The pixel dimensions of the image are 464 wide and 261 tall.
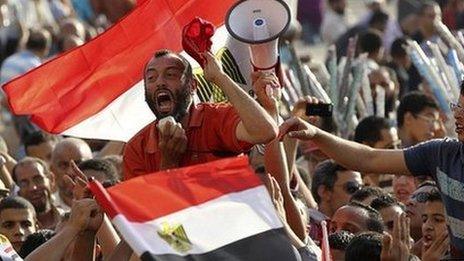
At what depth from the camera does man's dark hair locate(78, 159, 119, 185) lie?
13.0 m

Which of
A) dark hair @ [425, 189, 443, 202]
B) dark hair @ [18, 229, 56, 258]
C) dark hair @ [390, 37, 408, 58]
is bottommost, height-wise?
dark hair @ [390, 37, 408, 58]

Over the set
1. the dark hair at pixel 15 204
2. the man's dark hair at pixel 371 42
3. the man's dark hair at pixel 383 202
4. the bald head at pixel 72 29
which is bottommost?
the man's dark hair at pixel 371 42

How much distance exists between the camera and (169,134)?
391 inches

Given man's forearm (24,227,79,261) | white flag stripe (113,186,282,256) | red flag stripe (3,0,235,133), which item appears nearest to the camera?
white flag stripe (113,186,282,256)

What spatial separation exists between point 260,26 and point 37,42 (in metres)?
9.28

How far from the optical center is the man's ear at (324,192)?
1354 centimetres

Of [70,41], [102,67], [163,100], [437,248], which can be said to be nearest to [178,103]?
[163,100]

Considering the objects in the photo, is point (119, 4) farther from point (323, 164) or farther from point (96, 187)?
point (96, 187)

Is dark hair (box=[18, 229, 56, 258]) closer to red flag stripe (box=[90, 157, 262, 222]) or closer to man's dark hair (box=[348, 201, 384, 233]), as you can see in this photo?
man's dark hair (box=[348, 201, 384, 233])

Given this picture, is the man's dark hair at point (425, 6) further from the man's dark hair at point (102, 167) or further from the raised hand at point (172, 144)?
the raised hand at point (172, 144)

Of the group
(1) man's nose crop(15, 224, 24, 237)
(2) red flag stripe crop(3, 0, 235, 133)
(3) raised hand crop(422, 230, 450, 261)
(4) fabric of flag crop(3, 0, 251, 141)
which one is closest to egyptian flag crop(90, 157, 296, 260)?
(3) raised hand crop(422, 230, 450, 261)

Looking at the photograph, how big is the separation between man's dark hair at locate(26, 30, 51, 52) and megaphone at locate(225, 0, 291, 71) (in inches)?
355

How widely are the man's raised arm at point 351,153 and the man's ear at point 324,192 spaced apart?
3223mm

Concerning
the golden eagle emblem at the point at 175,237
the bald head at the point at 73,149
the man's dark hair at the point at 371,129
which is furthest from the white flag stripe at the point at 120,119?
the golden eagle emblem at the point at 175,237
